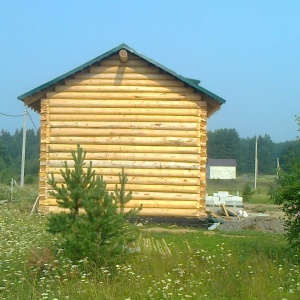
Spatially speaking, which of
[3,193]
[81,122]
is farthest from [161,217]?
[3,193]

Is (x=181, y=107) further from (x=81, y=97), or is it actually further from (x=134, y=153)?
(x=81, y=97)

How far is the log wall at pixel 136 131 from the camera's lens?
16859mm

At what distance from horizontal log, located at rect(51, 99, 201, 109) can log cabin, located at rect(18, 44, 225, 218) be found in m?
0.03

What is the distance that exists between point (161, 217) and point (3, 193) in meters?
12.8

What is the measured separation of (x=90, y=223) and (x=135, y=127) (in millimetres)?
8696

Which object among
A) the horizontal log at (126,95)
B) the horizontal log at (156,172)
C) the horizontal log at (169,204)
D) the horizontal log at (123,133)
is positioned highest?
the horizontal log at (126,95)

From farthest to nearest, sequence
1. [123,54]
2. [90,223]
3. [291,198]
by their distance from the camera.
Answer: [123,54], [291,198], [90,223]

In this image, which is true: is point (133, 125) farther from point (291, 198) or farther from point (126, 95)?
point (291, 198)

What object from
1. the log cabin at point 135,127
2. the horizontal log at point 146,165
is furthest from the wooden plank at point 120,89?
the horizontal log at point 146,165

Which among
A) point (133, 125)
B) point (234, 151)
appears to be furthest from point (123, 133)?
point (234, 151)

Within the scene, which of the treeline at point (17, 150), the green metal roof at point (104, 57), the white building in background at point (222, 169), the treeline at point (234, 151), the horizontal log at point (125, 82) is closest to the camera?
Result: the green metal roof at point (104, 57)

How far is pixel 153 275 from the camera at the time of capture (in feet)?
26.0

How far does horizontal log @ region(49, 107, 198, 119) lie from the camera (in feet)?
55.5

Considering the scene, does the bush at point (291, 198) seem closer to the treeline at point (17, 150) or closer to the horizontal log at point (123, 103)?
the horizontal log at point (123, 103)
